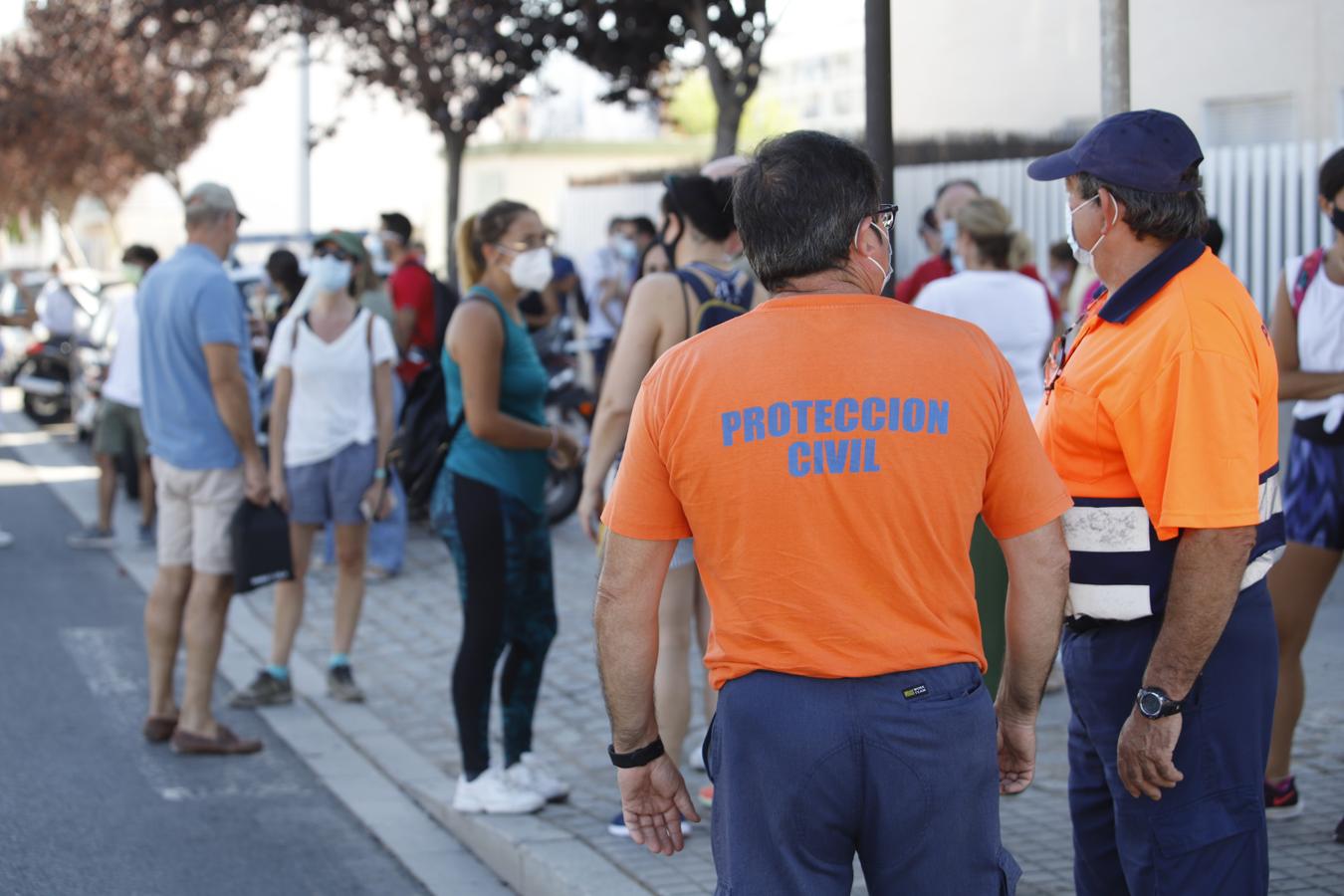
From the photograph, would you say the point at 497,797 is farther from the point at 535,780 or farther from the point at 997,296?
the point at 997,296

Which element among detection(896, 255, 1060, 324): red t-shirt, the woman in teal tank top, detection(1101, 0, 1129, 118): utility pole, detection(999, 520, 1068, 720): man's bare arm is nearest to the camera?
detection(999, 520, 1068, 720): man's bare arm

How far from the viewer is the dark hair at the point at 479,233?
18.0 ft

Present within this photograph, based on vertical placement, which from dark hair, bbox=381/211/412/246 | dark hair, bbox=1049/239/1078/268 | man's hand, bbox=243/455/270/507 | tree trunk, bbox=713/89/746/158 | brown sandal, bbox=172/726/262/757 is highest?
tree trunk, bbox=713/89/746/158

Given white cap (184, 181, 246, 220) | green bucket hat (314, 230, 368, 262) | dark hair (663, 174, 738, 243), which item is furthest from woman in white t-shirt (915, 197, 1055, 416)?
white cap (184, 181, 246, 220)

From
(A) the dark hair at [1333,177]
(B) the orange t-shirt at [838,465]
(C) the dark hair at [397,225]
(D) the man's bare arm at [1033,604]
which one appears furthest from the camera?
(C) the dark hair at [397,225]

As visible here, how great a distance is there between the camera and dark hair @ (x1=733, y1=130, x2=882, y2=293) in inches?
105

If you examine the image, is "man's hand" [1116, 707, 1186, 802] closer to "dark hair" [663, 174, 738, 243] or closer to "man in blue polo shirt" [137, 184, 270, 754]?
"dark hair" [663, 174, 738, 243]

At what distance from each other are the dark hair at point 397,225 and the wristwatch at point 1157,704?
890cm

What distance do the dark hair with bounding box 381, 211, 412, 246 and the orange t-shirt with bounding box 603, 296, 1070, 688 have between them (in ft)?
29.4

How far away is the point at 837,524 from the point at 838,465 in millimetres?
95

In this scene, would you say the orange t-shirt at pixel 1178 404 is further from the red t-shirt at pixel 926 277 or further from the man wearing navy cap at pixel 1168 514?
the red t-shirt at pixel 926 277

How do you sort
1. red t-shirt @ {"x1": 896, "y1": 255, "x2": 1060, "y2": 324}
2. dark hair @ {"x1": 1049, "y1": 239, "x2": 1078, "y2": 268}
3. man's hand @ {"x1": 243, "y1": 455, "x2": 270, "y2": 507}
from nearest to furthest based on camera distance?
man's hand @ {"x1": 243, "y1": 455, "x2": 270, "y2": 507}
red t-shirt @ {"x1": 896, "y1": 255, "x2": 1060, "y2": 324}
dark hair @ {"x1": 1049, "y1": 239, "x2": 1078, "y2": 268}

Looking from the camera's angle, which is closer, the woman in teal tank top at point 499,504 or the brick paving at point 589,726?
the brick paving at point 589,726

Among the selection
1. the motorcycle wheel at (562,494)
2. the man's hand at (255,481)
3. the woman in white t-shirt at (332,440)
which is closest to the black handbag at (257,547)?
the man's hand at (255,481)
